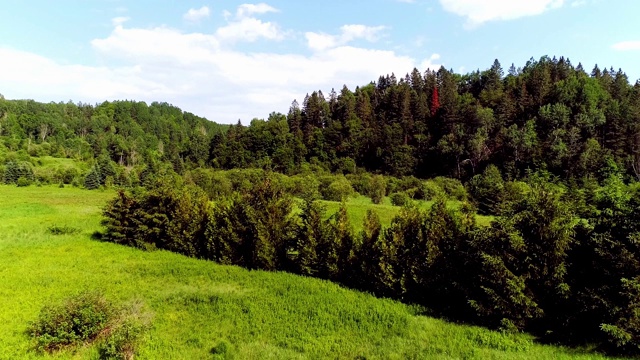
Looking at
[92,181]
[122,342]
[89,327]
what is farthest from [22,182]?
[122,342]

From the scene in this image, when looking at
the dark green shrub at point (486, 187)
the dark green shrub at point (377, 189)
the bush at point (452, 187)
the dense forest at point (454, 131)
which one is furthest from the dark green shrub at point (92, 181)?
the dark green shrub at point (486, 187)

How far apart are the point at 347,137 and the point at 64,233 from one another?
249 ft

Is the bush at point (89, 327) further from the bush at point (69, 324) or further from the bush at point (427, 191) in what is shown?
the bush at point (427, 191)

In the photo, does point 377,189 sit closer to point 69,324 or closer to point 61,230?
point 61,230

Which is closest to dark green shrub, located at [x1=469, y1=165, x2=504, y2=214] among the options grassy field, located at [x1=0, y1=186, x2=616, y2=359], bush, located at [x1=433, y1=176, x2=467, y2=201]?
bush, located at [x1=433, y1=176, x2=467, y2=201]

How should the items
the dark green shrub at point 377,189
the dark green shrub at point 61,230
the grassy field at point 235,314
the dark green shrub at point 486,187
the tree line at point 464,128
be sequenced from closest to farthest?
1. the grassy field at point 235,314
2. the dark green shrub at point 61,230
3. the dark green shrub at point 486,187
4. the dark green shrub at point 377,189
5. the tree line at point 464,128

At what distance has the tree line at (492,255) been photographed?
12.9m

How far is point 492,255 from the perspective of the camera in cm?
1482

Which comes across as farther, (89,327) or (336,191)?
(336,191)

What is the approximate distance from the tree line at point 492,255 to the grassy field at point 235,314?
1.14 metres

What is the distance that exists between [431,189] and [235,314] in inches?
2149

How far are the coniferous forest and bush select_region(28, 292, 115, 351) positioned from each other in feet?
30.3

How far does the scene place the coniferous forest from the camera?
14039 millimetres

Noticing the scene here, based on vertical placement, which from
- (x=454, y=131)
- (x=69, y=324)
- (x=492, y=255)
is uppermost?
(x=454, y=131)
